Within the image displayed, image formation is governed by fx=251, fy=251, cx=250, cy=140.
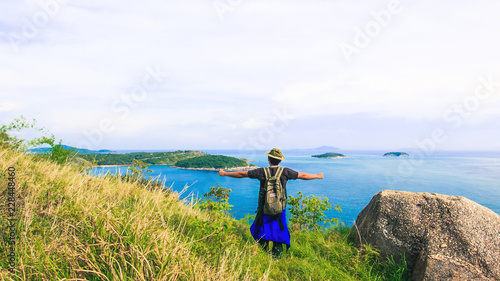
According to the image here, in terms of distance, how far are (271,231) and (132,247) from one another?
3.39m

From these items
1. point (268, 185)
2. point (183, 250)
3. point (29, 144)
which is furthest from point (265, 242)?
point (29, 144)

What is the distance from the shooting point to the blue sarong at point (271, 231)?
5453mm

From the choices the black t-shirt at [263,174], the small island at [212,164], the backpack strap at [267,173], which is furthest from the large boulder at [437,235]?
the small island at [212,164]

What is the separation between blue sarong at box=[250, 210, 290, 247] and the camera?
5.45 meters

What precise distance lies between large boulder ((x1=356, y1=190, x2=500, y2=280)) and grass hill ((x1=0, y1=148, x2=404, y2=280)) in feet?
1.42

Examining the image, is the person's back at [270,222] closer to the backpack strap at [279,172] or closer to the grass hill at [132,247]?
the backpack strap at [279,172]

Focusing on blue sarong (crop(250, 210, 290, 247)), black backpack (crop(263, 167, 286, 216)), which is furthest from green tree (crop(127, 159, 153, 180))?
black backpack (crop(263, 167, 286, 216))

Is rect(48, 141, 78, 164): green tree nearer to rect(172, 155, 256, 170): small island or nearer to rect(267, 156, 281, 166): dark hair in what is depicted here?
rect(267, 156, 281, 166): dark hair

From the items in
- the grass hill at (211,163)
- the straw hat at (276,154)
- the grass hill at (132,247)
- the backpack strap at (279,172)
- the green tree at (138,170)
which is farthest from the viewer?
the grass hill at (211,163)

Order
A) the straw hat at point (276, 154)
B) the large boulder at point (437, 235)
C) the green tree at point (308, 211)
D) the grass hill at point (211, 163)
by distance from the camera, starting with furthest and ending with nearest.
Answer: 1. the grass hill at point (211, 163)
2. the green tree at point (308, 211)
3. the straw hat at point (276, 154)
4. the large boulder at point (437, 235)

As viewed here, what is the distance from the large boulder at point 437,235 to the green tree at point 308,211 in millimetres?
1731

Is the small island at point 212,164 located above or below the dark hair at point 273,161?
below

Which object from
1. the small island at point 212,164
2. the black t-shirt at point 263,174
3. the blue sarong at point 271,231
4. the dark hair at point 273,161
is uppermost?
the dark hair at point 273,161

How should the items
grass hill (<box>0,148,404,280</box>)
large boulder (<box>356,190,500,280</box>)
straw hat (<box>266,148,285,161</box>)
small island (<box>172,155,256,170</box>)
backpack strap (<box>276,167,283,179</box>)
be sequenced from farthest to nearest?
small island (<box>172,155,256,170</box>) < straw hat (<box>266,148,285,161</box>) < backpack strap (<box>276,167,283,179</box>) < large boulder (<box>356,190,500,280</box>) < grass hill (<box>0,148,404,280</box>)
